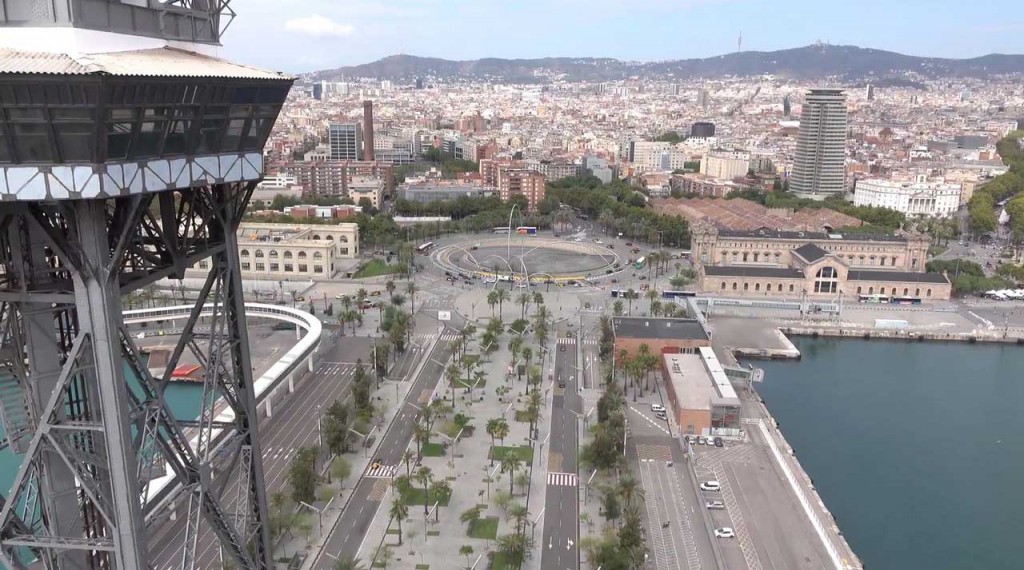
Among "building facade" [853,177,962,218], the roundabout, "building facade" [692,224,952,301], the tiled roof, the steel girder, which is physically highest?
the tiled roof

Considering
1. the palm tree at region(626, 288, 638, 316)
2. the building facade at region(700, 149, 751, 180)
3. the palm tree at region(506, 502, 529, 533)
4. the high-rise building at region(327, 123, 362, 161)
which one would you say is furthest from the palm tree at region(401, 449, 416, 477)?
the building facade at region(700, 149, 751, 180)

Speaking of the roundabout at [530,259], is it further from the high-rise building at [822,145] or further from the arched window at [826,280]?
the high-rise building at [822,145]

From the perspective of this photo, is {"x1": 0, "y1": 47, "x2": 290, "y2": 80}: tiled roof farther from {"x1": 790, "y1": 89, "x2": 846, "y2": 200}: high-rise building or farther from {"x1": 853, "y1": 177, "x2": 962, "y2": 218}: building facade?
{"x1": 790, "y1": 89, "x2": 846, "y2": 200}: high-rise building

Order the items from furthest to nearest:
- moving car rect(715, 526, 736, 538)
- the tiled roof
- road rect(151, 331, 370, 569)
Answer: moving car rect(715, 526, 736, 538), road rect(151, 331, 370, 569), the tiled roof

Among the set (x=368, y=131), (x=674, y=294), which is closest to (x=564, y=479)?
(x=674, y=294)

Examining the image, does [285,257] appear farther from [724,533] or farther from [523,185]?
[724,533]

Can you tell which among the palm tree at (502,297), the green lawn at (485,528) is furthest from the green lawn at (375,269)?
the green lawn at (485,528)
